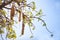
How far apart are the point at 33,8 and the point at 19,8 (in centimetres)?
88

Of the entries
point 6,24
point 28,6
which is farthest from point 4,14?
point 28,6

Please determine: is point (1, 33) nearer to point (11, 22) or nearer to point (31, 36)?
point (11, 22)

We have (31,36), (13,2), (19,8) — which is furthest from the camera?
(31,36)

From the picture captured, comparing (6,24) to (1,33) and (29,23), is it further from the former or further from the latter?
(29,23)

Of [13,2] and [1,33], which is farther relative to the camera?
[1,33]

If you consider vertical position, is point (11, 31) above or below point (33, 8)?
below

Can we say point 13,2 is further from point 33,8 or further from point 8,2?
point 33,8

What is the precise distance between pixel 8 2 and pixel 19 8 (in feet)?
3.07

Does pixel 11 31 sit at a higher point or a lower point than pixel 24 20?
lower

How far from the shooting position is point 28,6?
11703 millimetres

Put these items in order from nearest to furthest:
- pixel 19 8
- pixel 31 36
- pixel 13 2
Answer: pixel 13 2 < pixel 19 8 < pixel 31 36

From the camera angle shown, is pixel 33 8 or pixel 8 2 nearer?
pixel 8 2

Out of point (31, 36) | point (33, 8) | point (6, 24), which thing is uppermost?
point (33, 8)

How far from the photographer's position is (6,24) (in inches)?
472
